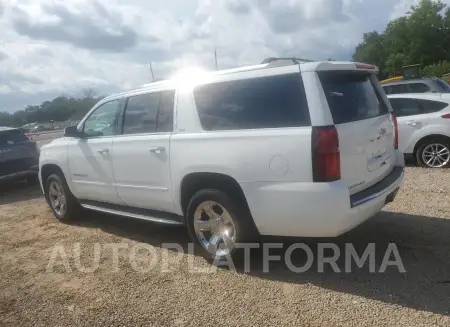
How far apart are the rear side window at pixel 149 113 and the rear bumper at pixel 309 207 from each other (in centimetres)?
130

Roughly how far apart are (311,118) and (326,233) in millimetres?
966

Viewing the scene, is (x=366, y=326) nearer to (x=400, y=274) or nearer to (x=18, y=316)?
(x=400, y=274)

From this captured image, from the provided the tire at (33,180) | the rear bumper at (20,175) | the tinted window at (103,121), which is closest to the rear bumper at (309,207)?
the tinted window at (103,121)

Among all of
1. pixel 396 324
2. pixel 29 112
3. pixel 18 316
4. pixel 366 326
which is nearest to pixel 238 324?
pixel 366 326

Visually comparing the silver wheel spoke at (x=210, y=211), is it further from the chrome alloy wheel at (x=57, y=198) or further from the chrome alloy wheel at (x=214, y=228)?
the chrome alloy wheel at (x=57, y=198)

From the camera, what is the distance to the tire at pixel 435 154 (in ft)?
24.3

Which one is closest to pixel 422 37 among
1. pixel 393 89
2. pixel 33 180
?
pixel 393 89

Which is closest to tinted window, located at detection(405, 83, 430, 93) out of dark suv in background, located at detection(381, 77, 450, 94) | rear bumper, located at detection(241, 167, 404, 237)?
dark suv in background, located at detection(381, 77, 450, 94)

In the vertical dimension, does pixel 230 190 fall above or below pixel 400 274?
above

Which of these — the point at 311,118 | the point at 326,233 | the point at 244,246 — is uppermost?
the point at 311,118

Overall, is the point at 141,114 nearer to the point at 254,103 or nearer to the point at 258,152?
the point at 254,103

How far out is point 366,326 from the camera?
9.34 ft

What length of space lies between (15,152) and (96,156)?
4983mm

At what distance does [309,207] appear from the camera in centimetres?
326
